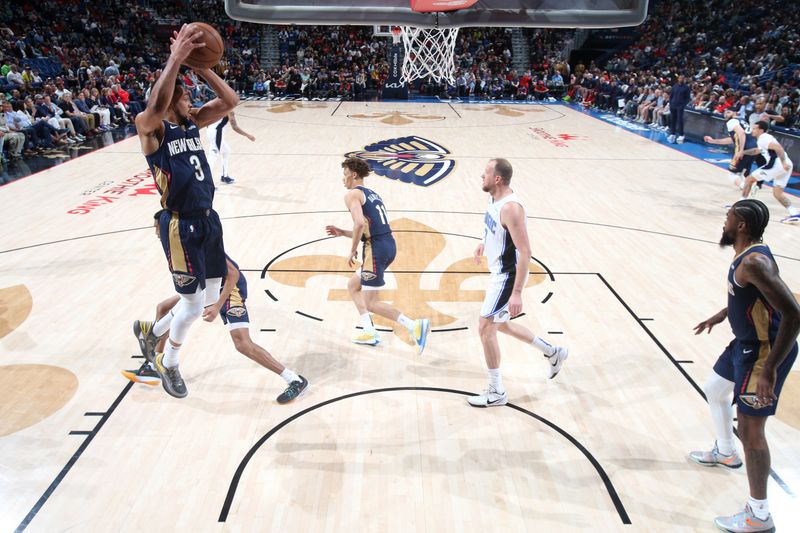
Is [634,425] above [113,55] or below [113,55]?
below

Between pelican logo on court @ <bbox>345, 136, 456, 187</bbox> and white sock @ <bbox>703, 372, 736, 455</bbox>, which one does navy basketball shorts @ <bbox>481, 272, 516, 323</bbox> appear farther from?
pelican logo on court @ <bbox>345, 136, 456, 187</bbox>

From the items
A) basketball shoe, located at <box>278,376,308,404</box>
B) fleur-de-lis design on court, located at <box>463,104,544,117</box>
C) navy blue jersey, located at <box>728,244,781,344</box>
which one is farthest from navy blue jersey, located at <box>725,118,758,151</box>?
fleur-de-lis design on court, located at <box>463,104,544,117</box>

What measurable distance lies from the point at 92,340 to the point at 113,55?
70.8 feet

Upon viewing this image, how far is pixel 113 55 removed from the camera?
903 inches

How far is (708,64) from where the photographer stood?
22.3m

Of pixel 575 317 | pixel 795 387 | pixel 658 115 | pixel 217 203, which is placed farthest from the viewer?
pixel 658 115

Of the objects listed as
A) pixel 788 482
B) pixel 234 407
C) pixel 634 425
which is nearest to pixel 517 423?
pixel 634 425

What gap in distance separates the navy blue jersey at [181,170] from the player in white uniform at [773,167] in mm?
8072

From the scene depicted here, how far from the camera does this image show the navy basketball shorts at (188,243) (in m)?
3.68

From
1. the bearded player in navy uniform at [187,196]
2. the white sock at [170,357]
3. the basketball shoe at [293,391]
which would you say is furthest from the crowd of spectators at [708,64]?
the white sock at [170,357]

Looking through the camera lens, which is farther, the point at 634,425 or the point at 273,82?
the point at 273,82

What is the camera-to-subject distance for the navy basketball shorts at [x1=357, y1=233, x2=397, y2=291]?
16.1 ft

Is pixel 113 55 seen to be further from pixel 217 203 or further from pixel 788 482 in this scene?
pixel 788 482

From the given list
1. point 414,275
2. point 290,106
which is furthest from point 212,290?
point 290,106
